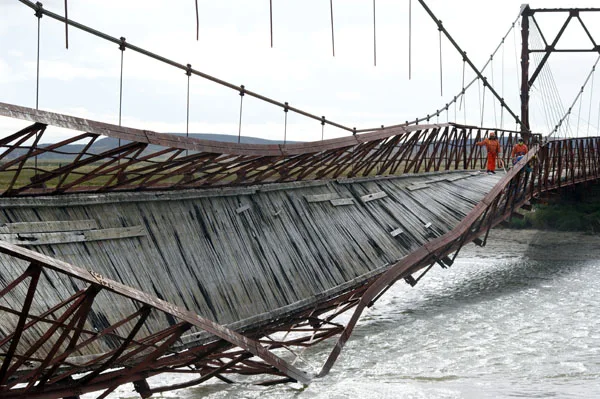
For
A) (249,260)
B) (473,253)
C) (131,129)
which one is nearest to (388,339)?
(249,260)

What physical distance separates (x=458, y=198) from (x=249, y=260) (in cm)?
1790

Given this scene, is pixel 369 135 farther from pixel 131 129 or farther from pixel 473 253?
pixel 473 253

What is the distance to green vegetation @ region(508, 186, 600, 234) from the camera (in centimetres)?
6100

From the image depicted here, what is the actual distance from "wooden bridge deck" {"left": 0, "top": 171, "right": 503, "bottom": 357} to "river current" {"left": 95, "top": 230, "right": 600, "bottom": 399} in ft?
7.25

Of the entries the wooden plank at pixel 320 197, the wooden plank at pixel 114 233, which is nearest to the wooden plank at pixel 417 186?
the wooden plank at pixel 320 197

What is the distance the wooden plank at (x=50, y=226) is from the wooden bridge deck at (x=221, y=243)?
23mm

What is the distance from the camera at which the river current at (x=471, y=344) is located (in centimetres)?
2280

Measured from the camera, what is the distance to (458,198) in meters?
40.4

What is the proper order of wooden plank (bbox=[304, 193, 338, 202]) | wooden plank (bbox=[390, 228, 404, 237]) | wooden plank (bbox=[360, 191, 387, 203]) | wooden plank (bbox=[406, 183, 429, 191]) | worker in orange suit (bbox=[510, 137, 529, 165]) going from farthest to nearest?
worker in orange suit (bbox=[510, 137, 529, 165]) < wooden plank (bbox=[406, 183, 429, 191]) < wooden plank (bbox=[360, 191, 387, 203]) < wooden plank (bbox=[390, 228, 404, 237]) < wooden plank (bbox=[304, 193, 338, 202])

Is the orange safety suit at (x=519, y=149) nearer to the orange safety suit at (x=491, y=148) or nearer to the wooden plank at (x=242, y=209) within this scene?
the orange safety suit at (x=491, y=148)

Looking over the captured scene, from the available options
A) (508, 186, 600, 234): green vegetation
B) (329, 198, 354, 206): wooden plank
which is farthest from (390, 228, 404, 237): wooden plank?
(508, 186, 600, 234): green vegetation

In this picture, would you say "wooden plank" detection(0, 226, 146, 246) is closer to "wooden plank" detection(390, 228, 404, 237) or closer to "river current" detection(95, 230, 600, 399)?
"river current" detection(95, 230, 600, 399)

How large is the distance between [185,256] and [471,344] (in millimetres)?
10941

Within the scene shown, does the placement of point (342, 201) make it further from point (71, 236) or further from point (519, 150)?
point (71, 236)
